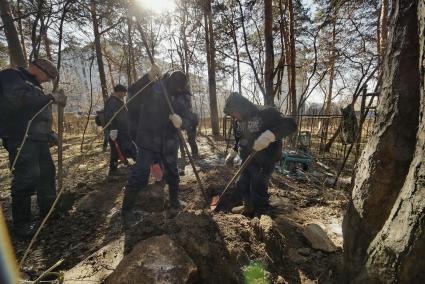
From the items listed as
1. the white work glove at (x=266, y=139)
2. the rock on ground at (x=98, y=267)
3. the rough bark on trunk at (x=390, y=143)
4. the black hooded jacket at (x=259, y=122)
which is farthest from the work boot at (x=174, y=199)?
the rough bark on trunk at (x=390, y=143)

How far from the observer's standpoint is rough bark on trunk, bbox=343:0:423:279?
128cm

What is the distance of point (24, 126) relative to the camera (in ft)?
9.34

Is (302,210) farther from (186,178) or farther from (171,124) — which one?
(186,178)

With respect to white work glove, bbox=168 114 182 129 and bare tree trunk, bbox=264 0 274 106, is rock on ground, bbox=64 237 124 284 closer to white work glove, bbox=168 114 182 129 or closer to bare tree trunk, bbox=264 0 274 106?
white work glove, bbox=168 114 182 129

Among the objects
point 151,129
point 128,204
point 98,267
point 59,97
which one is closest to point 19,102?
point 59,97

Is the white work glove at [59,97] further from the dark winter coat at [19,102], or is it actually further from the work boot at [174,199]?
the work boot at [174,199]

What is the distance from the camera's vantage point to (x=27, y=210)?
2.92 meters

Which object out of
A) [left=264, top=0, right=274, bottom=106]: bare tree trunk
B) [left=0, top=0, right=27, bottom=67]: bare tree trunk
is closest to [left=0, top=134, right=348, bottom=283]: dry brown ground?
[left=0, top=0, right=27, bottom=67]: bare tree trunk

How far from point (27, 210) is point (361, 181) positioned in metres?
3.27

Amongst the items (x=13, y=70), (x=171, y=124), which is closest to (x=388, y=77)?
(x=171, y=124)

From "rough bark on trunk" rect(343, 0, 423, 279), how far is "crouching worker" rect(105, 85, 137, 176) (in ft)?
14.8

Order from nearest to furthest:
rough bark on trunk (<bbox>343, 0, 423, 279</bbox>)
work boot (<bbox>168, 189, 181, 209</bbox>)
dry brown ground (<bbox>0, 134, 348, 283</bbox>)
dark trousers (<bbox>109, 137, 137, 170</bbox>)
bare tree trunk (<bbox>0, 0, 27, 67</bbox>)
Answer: rough bark on trunk (<bbox>343, 0, 423, 279</bbox>) < dry brown ground (<bbox>0, 134, 348, 283</bbox>) < work boot (<bbox>168, 189, 181, 209</bbox>) < bare tree trunk (<bbox>0, 0, 27, 67</bbox>) < dark trousers (<bbox>109, 137, 137, 170</bbox>)

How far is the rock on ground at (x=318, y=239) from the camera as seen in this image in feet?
7.51

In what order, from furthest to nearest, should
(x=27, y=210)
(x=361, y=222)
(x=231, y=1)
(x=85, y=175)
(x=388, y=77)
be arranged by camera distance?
(x=231, y=1) → (x=85, y=175) → (x=27, y=210) → (x=361, y=222) → (x=388, y=77)
